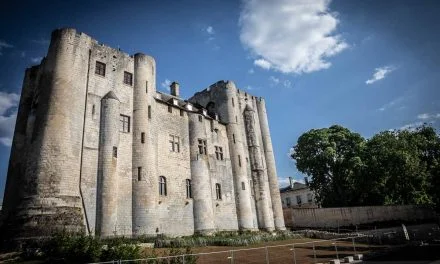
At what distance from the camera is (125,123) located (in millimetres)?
25312

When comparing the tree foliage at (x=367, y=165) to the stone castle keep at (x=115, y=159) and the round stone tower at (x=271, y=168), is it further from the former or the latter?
the stone castle keep at (x=115, y=159)

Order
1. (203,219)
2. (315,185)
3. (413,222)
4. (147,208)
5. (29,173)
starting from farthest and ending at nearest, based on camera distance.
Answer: (315,185), (413,222), (203,219), (147,208), (29,173)

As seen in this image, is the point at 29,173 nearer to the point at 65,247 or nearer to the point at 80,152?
the point at 80,152

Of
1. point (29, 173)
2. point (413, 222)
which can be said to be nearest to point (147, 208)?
point (29, 173)

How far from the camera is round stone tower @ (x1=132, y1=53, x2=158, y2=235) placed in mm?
22922

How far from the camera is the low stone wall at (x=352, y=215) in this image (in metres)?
37.4

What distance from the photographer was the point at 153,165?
25.3 metres

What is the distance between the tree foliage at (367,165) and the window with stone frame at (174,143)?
22571 mm

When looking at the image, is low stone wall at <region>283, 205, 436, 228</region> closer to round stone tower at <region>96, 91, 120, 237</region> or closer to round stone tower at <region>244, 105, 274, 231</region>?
round stone tower at <region>244, 105, 274, 231</region>

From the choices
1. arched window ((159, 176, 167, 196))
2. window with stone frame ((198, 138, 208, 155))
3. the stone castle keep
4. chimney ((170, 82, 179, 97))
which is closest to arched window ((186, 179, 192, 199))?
the stone castle keep

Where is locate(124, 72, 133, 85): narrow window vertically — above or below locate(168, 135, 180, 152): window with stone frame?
above

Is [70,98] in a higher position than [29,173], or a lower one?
higher

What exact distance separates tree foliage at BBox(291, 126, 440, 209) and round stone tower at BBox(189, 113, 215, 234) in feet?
65.1

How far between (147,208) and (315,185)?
2892 cm
